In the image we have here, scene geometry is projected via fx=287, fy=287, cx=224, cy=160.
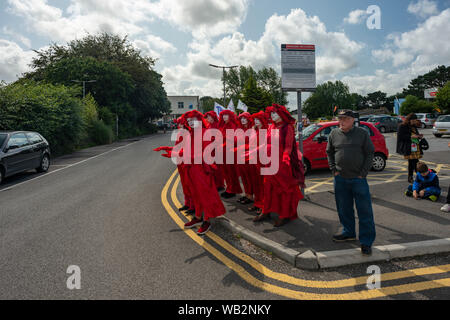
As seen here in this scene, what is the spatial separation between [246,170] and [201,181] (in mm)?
1556

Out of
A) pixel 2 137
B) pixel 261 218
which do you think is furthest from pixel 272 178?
pixel 2 137

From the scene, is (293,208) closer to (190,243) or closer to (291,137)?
(291,137)

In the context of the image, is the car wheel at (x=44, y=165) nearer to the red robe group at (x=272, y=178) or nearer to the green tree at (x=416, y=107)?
the red robe group at (x=272, y=178)

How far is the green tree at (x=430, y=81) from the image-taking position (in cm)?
7375

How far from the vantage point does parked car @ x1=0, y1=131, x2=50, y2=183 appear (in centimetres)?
927

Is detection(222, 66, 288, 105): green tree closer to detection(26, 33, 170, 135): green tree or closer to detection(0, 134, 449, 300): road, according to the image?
detection(26, 33, 170, 135): green tree

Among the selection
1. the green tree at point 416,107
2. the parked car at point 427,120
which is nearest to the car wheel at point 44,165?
the parked car at point 427,120

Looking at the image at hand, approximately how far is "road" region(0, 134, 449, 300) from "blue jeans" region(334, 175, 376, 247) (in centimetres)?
40

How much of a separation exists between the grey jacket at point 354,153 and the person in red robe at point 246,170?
232cm

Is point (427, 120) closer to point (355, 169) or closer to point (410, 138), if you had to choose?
point (410, 138)

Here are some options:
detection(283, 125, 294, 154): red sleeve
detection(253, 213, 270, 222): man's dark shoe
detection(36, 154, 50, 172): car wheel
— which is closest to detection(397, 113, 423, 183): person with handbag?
detection(283, 125, 294, 154): red sleeve

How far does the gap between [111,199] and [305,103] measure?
3679 inches

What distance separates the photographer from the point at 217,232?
458 centimetres
